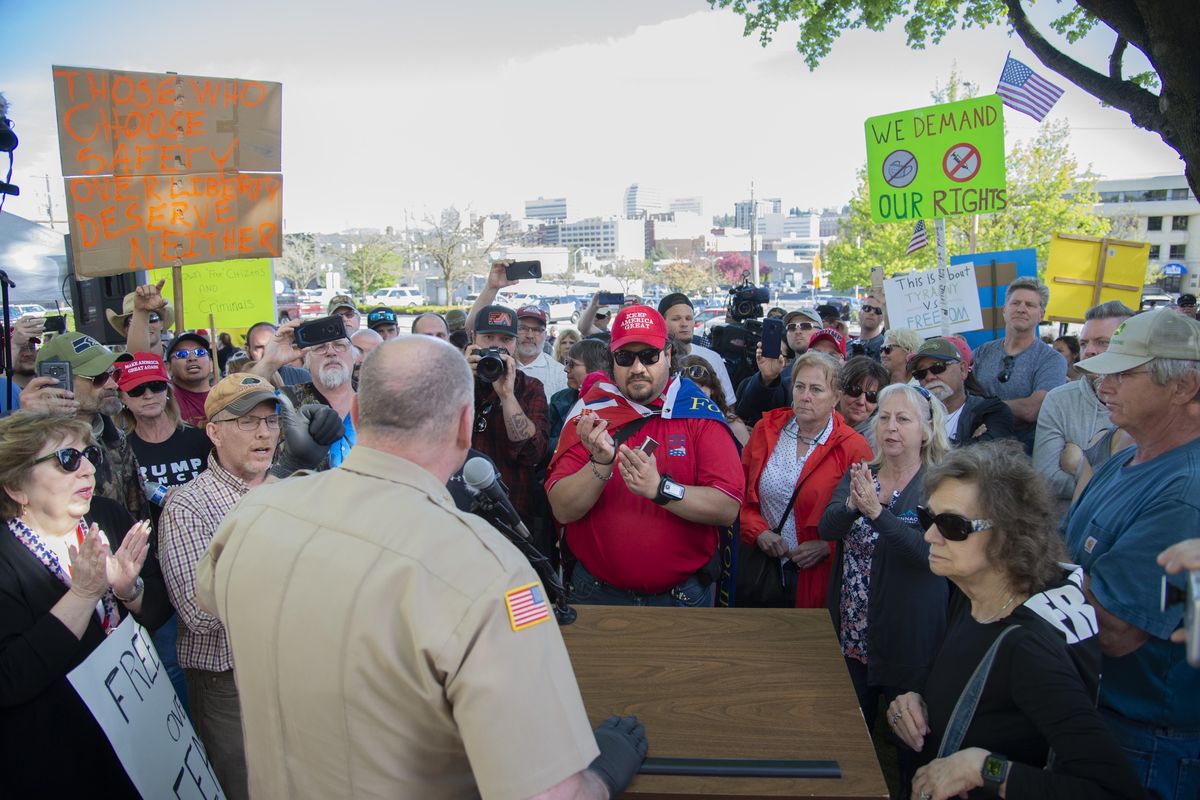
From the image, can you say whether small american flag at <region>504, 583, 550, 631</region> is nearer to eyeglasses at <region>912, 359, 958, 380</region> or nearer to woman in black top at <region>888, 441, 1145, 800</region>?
woman in black top at <region>888, 441, 1145, 800</region>

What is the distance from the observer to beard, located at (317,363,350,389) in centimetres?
444

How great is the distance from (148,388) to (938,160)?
7.06 metres

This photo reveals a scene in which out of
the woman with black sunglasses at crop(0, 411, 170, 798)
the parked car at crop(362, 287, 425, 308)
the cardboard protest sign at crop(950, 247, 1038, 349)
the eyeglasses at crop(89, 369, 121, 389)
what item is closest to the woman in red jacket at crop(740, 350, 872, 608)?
the woman with black sunglasses at crop(0, 411, 170, 798)

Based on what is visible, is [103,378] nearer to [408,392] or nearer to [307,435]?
[307,435]

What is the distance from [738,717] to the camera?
209cm

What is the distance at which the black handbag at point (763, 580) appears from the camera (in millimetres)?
3855

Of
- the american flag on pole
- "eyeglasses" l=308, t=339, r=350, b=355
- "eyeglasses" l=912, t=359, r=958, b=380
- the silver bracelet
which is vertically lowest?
the silver bracelet

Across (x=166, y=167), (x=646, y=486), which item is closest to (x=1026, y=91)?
(x=646, y=486)

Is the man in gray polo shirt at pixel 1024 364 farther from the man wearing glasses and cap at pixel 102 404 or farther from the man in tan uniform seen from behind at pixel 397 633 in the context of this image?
the man wearing glasses and cap at pixel 102 404

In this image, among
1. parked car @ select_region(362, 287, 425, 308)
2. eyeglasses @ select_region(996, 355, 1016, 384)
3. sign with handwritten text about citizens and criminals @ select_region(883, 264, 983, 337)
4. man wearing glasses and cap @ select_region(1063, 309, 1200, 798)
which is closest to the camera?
man wearing glasses and cap @ select_region(1063, 309, 1200, 798)

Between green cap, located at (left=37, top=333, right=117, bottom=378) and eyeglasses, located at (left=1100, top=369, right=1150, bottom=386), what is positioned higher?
eyeglasses, located at (left=1100, top=369, right=1150, bottom=386)

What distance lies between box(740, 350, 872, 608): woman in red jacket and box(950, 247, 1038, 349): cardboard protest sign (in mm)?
4026

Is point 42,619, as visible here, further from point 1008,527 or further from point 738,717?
point 1008,527

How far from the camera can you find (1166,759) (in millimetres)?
2189
